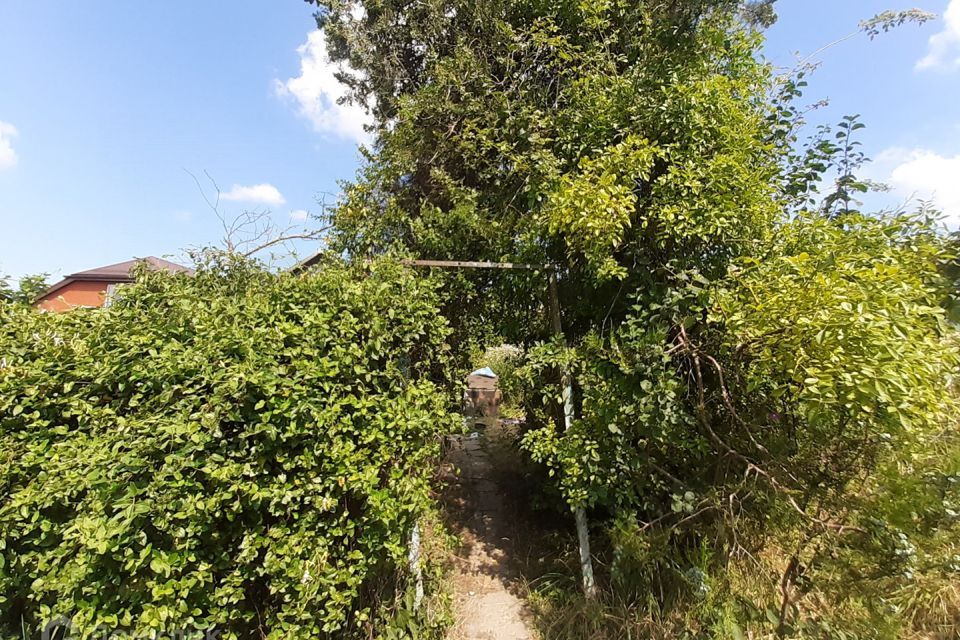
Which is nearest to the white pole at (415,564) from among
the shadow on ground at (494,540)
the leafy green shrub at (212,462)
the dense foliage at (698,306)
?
the leafy green shrub at (212,462)

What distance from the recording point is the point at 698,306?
250 cm

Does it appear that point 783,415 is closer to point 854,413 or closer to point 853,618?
point 854,413

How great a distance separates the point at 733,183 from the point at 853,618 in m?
2.46

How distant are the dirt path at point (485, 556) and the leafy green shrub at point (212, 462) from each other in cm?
85

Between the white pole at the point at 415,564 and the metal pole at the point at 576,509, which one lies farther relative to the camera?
the metal pole at the point at 576,509

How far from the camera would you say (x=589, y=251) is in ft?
8.81

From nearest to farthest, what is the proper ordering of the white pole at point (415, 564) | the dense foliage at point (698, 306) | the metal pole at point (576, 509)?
1. the dense foliage at point (698, 306)
2. the white pole at point (415, 564)
3. the metal pole at point (576, 509)

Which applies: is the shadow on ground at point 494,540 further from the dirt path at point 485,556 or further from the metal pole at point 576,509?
the metal pole at point 576,509

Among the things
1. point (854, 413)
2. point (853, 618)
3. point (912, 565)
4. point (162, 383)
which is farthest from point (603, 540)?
point (162, 383)

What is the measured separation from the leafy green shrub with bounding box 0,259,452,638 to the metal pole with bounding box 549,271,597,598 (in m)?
1.02

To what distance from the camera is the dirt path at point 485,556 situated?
282cm

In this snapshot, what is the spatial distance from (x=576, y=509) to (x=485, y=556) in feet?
4.06

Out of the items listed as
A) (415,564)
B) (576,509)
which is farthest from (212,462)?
(576,509)

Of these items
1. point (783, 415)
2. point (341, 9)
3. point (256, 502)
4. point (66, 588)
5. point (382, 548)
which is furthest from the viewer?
point (341, 9)
